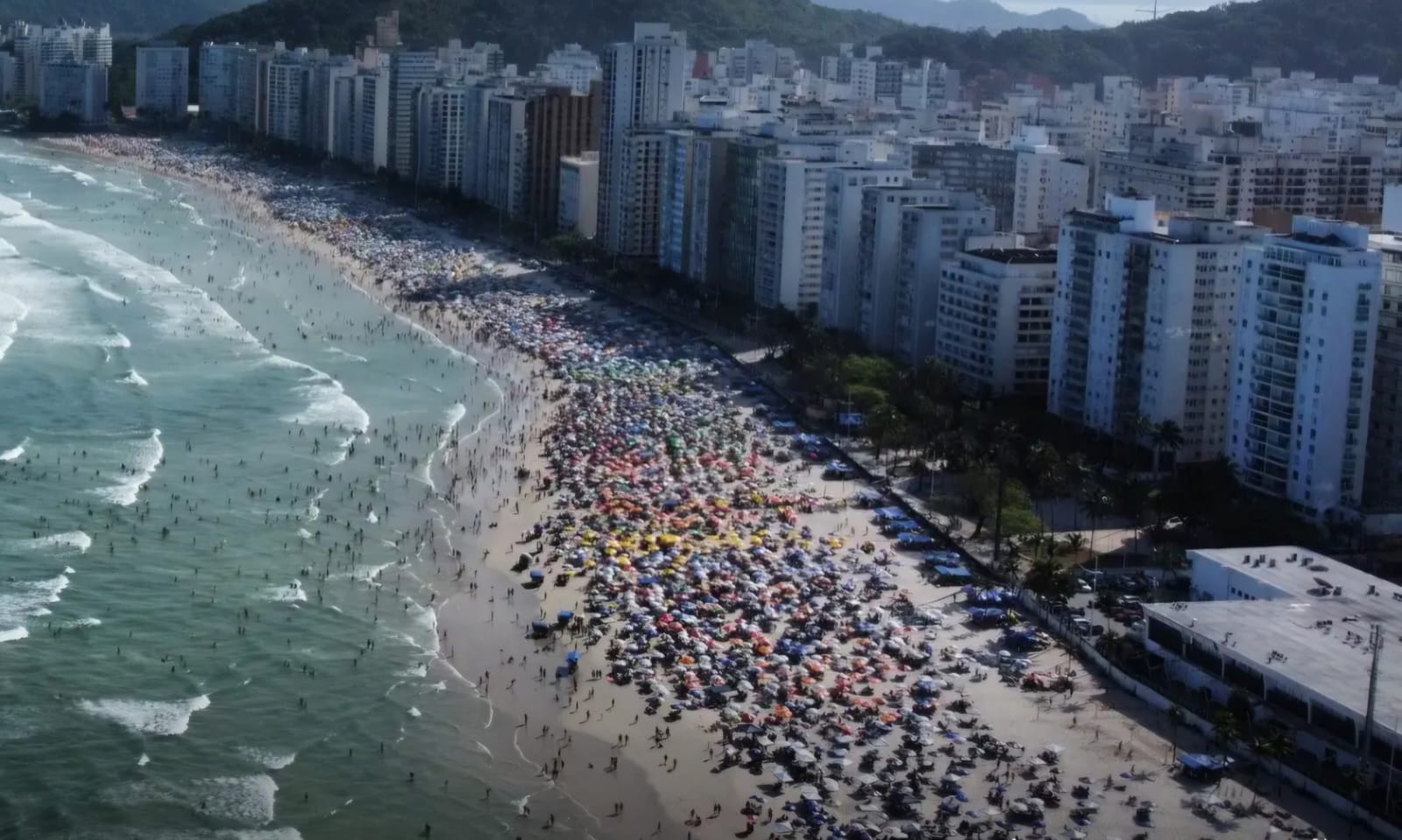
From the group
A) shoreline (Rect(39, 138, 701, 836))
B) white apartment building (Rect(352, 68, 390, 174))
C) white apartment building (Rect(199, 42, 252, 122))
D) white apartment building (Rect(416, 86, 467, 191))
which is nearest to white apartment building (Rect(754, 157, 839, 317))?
shoreline (Rect(39, 138, 701, 836))

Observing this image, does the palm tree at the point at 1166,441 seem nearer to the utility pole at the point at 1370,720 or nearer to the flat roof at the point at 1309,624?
the flat roof at the point at 1309,624

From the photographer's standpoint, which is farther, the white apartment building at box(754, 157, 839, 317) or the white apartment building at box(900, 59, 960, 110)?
the white apartment building at box(900, 59, 960, 110)

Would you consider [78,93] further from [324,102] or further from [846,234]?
[846,234]

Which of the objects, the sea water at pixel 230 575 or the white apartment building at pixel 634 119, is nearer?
the sea water at pixel 230 575

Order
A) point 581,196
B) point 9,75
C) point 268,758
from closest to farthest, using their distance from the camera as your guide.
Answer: point 268,758 < point 581,196 < point 9,75

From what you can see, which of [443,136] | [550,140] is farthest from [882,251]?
[443,136]

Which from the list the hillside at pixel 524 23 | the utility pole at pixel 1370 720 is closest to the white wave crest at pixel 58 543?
the utility pole at pixel 1370 720

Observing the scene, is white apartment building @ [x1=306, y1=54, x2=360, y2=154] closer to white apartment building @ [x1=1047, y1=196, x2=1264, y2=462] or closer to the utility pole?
white apartment building @ [x1=1047, y1=196, x2=1264, y2=462]
